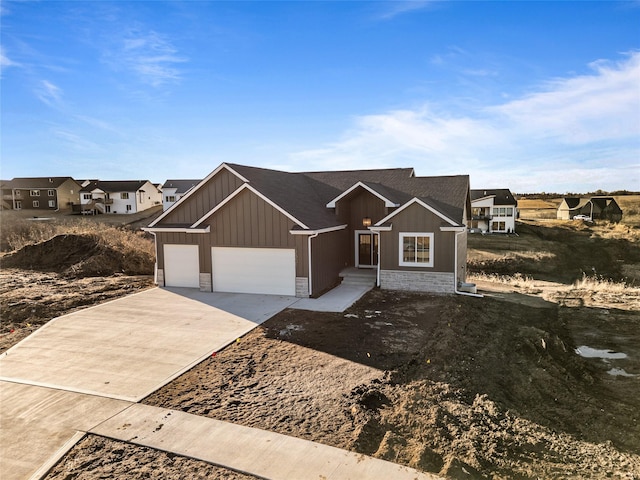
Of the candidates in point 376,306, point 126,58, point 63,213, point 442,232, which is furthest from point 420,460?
point 63,213

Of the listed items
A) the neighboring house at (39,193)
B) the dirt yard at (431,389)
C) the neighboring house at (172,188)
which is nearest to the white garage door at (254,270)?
the dirt yard at (431,389)

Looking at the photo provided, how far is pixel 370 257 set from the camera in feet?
64.1

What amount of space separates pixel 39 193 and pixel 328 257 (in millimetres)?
66031

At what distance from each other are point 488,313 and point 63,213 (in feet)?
218

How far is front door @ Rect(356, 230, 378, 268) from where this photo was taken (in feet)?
63.6

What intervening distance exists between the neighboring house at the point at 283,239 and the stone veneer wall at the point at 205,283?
0.14ft

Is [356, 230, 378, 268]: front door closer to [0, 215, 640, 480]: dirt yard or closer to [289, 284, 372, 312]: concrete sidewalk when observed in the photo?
[289, 284, 372, 312]: concrete sidewalk

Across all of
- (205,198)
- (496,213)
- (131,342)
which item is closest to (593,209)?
(496,213)

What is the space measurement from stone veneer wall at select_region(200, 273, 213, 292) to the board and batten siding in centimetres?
18

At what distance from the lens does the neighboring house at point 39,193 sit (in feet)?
210

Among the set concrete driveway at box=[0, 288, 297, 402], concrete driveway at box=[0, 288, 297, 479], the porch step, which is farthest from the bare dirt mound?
the porch step

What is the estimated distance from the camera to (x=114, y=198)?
60562 mm

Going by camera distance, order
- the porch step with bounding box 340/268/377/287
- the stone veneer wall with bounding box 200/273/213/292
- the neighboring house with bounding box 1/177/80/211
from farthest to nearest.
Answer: the neighboring house with bounding box 1/177/80/211 < the porch step with bounding box 340/268/377/287 < the stone veneer wall with bounding box 200/273/213/292

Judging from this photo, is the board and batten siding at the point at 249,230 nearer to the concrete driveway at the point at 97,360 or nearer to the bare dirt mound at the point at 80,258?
the concrete driveway at the point at 97,360
